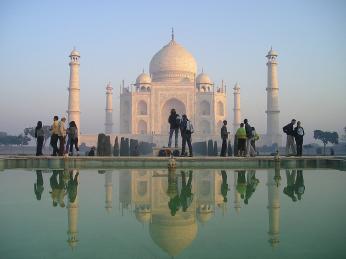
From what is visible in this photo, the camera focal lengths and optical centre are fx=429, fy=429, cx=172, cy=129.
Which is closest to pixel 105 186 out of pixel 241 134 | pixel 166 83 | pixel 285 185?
pixel 285 185

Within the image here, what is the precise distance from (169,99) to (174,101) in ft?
4.54

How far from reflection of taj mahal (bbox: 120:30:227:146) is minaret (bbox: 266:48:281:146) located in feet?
16.1

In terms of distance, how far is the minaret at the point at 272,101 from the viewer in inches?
1299

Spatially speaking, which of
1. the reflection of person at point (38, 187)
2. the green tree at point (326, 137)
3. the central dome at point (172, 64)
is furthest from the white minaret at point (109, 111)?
the reflection of person at point (38, 187)

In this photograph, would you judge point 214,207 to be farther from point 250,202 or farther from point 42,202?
point 42,202

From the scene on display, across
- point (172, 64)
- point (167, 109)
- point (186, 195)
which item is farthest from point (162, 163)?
point (172, 64)

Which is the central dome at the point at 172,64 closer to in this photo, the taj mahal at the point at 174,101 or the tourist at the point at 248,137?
the taj mahal at the point at 174,101

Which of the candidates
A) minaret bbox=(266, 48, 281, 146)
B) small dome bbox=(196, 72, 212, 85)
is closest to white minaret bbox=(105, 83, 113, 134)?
small dome bbox=(196, 72, 212, 85)

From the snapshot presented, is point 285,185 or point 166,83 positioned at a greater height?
point 166,83

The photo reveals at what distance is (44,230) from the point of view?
8.41ft

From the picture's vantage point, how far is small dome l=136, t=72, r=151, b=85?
1528 inches

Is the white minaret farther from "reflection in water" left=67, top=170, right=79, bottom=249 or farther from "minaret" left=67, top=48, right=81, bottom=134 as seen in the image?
"reflection in water" left=67, top=170, right=79, bottom=249

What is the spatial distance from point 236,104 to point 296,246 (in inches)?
1426

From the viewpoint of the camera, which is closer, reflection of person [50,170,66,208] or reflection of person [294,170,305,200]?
reflection of person [50,170,66,208]
